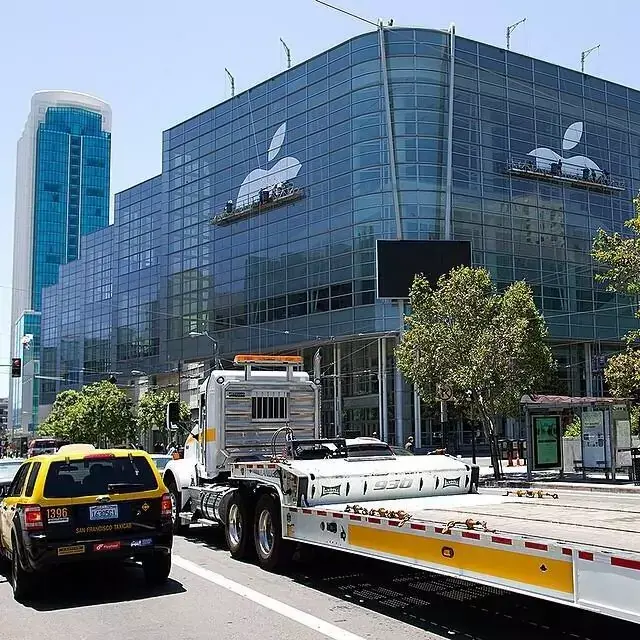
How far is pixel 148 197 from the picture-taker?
237 feet

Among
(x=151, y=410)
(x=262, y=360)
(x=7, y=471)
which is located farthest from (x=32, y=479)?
(x=151, y=410)

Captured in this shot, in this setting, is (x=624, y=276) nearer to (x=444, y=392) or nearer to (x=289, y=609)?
(x=444, y=392)

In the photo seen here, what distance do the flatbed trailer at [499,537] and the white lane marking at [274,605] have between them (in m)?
0.80

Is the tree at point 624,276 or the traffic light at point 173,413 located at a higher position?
the tree at point 624,276

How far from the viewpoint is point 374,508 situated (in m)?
9.05

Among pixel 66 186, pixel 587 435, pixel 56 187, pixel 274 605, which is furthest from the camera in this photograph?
pixel 66 186

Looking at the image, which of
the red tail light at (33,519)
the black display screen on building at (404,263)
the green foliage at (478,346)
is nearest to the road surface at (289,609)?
the red tail light at (33,519)

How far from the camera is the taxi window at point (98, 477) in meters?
9.50

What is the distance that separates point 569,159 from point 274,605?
5352 cm

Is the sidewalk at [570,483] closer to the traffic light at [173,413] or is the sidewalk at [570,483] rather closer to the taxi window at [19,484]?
the traffic light at [173,413]

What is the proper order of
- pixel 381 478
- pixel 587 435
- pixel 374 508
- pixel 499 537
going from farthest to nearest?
1. pixel 587 435
2. pixel 381 478
3. pixel 374 508
4. pixel 499 537

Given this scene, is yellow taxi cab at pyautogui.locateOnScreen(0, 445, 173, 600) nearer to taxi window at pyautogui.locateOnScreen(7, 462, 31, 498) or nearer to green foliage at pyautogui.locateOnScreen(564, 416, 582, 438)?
taxi window at pyautogui.locateOnScreen(7, 462, 31, 498)

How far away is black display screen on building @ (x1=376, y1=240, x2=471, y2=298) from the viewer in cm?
4900

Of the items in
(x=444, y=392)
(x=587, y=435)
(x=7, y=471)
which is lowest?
(x=7, y=471)
